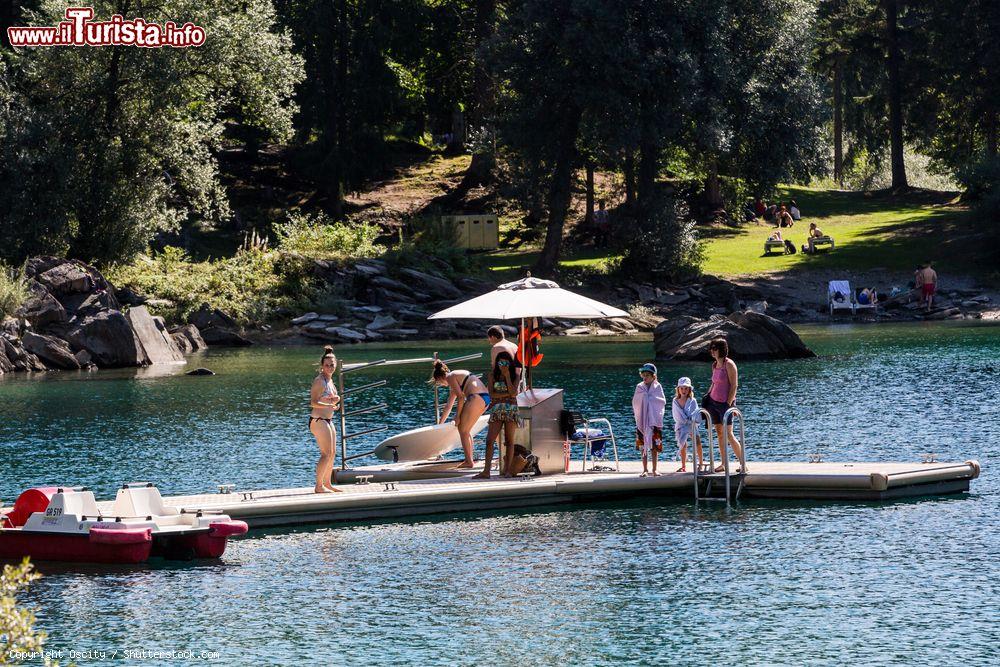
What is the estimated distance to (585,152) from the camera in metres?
60.5

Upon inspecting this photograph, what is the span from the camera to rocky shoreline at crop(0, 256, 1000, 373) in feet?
150

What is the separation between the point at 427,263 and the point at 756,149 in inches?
659

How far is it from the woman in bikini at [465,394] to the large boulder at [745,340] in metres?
23.5

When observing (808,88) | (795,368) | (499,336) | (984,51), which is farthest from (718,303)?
(499,336)

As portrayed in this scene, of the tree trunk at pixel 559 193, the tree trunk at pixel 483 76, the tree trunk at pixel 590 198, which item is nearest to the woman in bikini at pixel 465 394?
the tree trunk at pixel 559 193

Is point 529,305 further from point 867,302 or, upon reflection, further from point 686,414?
point 867,302

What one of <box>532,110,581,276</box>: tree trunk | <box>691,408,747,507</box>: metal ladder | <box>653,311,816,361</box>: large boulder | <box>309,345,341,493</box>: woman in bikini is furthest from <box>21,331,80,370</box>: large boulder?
<box>691,408,747,507</box>: metal ladder

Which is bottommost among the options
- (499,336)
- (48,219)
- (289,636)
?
(289,636)

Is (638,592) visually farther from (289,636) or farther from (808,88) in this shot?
(808,88)

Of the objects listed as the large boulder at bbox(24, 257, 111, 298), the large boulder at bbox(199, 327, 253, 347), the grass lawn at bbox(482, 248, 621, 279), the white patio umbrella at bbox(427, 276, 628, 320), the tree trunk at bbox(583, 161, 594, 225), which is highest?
the tree trunk at bbox(583, 161, 594, 225)

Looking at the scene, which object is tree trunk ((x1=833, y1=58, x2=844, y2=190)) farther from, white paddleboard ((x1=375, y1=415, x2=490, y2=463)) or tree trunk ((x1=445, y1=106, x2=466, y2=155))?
white paddleboard ((x1=375, y1=415, x2=490, y2=463))

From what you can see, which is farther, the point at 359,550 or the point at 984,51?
the point at 984,51

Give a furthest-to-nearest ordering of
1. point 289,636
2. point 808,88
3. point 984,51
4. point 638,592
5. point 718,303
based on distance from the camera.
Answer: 1. point 984,51
2. point 808,88
3. point 718,303
4. point 638,592
5. point 289,636

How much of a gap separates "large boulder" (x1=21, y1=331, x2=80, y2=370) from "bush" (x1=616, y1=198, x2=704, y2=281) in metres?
26.0
